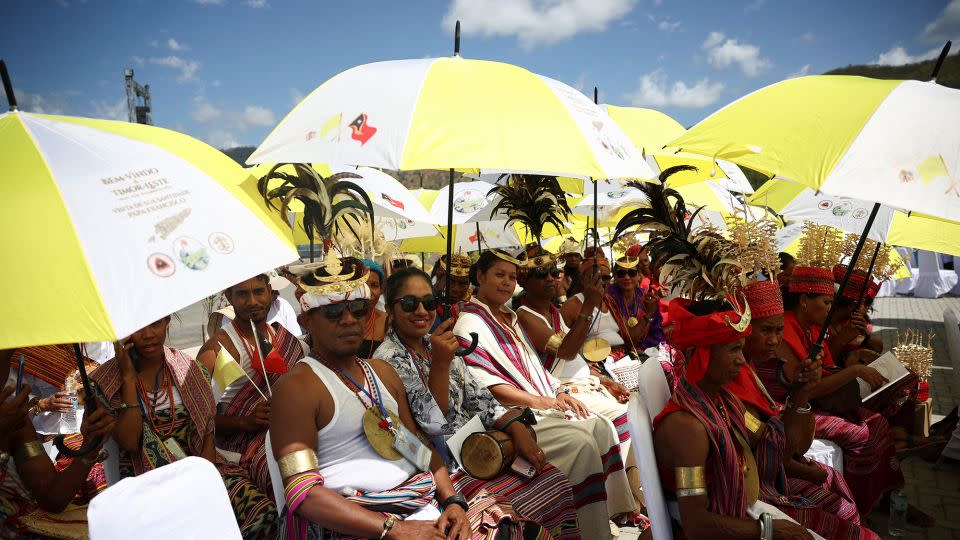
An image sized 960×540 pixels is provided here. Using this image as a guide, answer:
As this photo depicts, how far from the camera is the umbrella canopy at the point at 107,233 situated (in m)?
1.80

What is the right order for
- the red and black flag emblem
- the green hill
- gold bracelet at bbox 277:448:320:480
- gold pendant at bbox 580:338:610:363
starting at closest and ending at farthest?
gold bracelet at bbox 277:448:320:480
the red and black flag emblem
gold pendant at bbox 580:338:610:363
the green hill

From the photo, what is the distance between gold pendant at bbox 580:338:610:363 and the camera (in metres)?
5.44

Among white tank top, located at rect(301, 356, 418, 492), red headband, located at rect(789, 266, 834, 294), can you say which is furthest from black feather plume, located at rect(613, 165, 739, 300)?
red headband, located at rect(789, 266, 834, 294)

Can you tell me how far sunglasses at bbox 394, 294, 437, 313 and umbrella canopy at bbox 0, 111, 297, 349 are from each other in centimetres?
108

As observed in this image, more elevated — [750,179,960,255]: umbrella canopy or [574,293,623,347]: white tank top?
[750,179,960,255]: umbrella canopy

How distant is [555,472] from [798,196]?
426cm

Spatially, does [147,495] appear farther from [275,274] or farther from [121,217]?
[275,274]

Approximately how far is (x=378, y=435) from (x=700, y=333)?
1.45m

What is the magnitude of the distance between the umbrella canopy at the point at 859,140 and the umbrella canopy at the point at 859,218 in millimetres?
1611

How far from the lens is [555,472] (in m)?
3.60

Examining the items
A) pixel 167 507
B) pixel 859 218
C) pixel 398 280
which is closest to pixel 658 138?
pixel 859 218

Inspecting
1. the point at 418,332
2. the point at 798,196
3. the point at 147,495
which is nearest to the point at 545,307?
the point at 418,332

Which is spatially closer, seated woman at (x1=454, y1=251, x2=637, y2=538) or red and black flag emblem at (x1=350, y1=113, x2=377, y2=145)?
red and black flag emblem at (x1=350, y1=113, x2=377, y2=145)

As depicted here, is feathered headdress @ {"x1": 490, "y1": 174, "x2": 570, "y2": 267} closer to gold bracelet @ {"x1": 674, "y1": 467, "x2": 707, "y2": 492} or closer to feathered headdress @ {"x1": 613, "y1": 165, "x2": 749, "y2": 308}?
feathered headdress @ {"x1": 613, "y1": 165, "x2": 749, "y2": 308}
